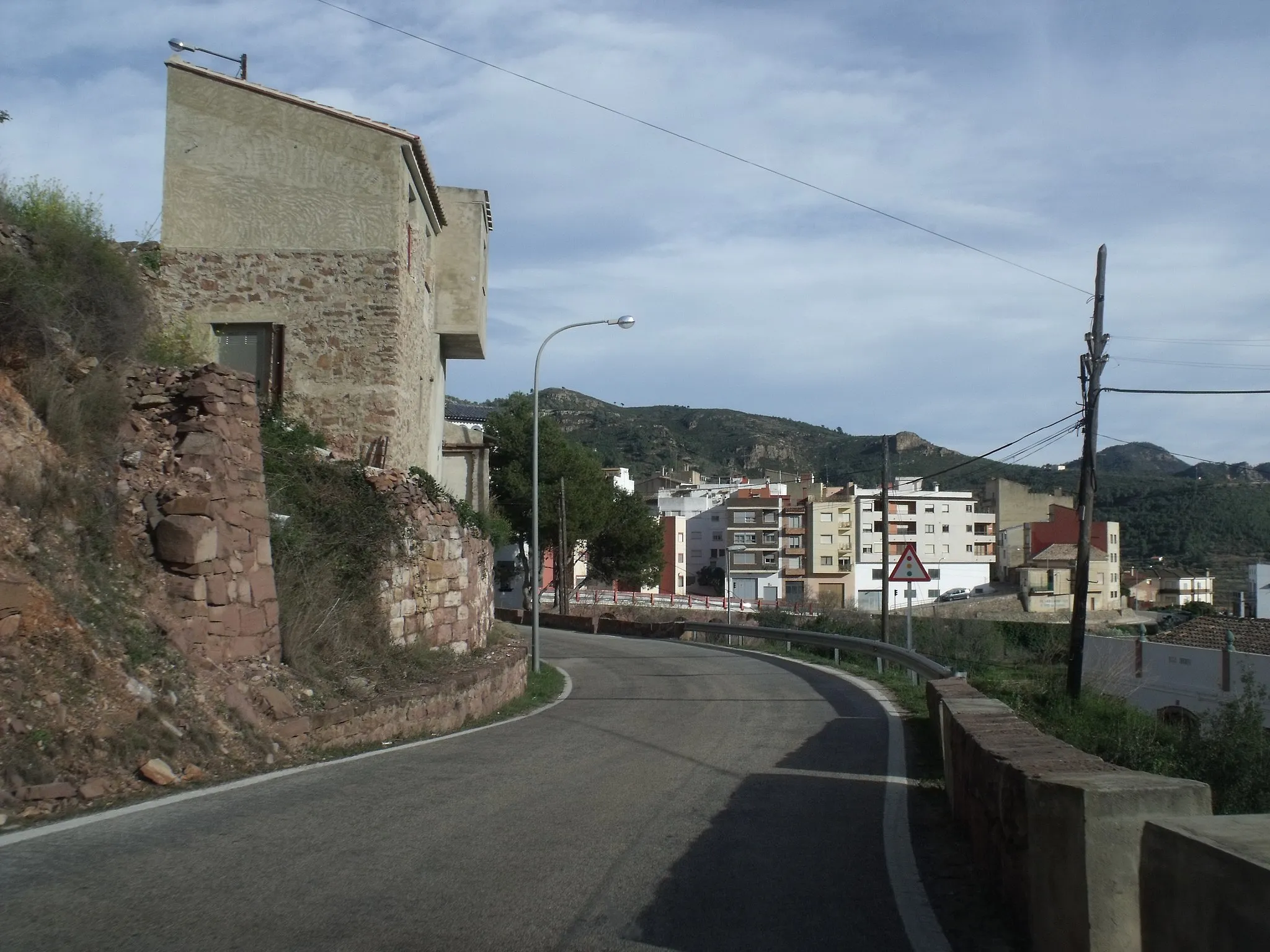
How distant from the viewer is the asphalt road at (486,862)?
525 centimetres

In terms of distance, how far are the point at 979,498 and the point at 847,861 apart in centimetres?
10503

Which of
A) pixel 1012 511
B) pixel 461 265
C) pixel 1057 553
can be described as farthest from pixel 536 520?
pixel 1012 511

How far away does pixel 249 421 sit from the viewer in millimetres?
12945

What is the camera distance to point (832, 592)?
94.3 m

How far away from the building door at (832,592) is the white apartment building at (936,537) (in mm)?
1326

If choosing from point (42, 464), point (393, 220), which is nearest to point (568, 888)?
point (42, 464)

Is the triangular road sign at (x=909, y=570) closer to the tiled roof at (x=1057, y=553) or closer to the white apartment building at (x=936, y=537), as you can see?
the tiled roof at (x=1057, y=553)

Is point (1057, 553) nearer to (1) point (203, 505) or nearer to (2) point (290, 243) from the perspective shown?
(2) point (290, 243)

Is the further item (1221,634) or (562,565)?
(562,565)

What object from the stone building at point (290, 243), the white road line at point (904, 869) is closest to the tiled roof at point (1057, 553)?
the stone building at point (290, 243)

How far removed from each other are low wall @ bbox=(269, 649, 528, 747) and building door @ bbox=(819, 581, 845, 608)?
238 feet

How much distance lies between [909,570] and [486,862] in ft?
69.9

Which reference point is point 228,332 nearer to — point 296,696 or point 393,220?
point 393,220

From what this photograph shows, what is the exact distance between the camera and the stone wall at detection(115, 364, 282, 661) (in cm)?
1125
